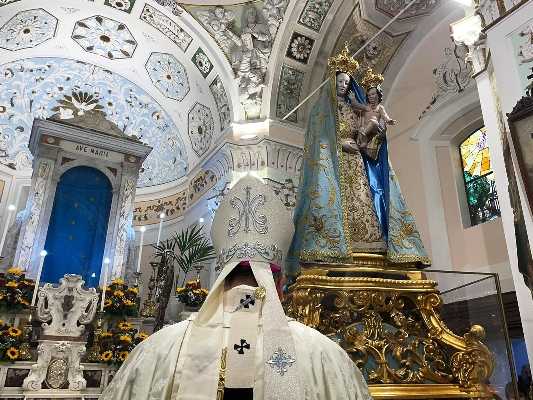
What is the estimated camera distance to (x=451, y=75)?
25.4 feet

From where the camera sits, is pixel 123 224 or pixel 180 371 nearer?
pixel 180 371

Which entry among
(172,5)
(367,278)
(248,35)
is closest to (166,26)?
(172,5)

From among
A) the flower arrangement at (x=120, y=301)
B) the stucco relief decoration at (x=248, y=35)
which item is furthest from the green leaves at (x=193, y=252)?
the stucco relief decoration at (x=248, y=35)

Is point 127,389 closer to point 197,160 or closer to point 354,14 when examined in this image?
point 354,14

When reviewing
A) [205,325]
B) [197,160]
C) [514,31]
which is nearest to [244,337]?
[205,325]

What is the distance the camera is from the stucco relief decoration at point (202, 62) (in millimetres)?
9133

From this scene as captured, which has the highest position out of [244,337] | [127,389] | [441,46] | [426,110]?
[441,46]

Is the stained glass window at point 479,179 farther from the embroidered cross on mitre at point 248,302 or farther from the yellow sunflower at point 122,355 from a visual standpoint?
the embroidered cross on mitre at point 248,302

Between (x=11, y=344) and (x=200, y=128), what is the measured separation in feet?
20.8

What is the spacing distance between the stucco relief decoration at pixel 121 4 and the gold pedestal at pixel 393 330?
25.0 feet

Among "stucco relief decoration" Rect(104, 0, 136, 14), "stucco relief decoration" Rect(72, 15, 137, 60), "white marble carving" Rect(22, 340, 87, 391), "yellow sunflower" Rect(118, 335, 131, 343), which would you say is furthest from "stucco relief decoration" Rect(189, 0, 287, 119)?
"white marble carving" Rect(22, 340, 87, 391)

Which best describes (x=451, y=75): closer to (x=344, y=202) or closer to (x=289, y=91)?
(x=289, y=91)

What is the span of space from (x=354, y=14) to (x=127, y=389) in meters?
8.05

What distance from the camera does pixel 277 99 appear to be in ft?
28.2
